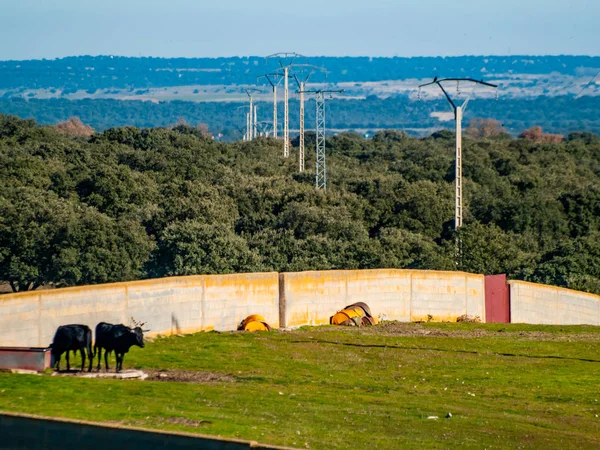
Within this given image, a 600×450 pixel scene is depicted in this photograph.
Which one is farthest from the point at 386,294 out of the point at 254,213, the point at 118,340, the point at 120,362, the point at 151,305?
the point at 254,213

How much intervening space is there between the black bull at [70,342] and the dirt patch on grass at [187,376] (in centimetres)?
144

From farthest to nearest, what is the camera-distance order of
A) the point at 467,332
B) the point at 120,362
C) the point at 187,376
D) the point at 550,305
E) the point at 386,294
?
the point at 550,305
the point at 386,294
the point at 467,332
the point at 120,362
the point at 187,376

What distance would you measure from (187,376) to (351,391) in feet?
11.7

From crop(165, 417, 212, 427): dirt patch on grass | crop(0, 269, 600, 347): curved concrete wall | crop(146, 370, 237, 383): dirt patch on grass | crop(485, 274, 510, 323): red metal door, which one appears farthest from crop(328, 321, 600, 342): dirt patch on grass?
crop(165, 417, 212, 427): dirt patch on grass

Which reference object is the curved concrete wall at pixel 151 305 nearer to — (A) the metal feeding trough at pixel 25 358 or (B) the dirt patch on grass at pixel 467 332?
(A) the metal feeding trough at pixel 25 358

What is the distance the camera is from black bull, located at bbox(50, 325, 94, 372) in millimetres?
24453

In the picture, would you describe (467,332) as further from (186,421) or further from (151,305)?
(186,421)

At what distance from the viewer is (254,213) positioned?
77.6 metres

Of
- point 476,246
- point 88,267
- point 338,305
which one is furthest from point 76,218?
point 338,305

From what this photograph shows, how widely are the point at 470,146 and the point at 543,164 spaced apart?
11.1m

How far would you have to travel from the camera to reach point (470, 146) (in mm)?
132625

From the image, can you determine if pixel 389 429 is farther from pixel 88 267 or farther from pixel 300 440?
pixel 88 267

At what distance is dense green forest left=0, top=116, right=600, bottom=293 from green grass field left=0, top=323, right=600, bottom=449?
85.8 ft

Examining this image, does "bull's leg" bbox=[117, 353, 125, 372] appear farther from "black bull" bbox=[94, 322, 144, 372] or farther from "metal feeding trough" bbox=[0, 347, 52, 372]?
"metal feeding trough" bbox=[0, 347, 52, 372]
